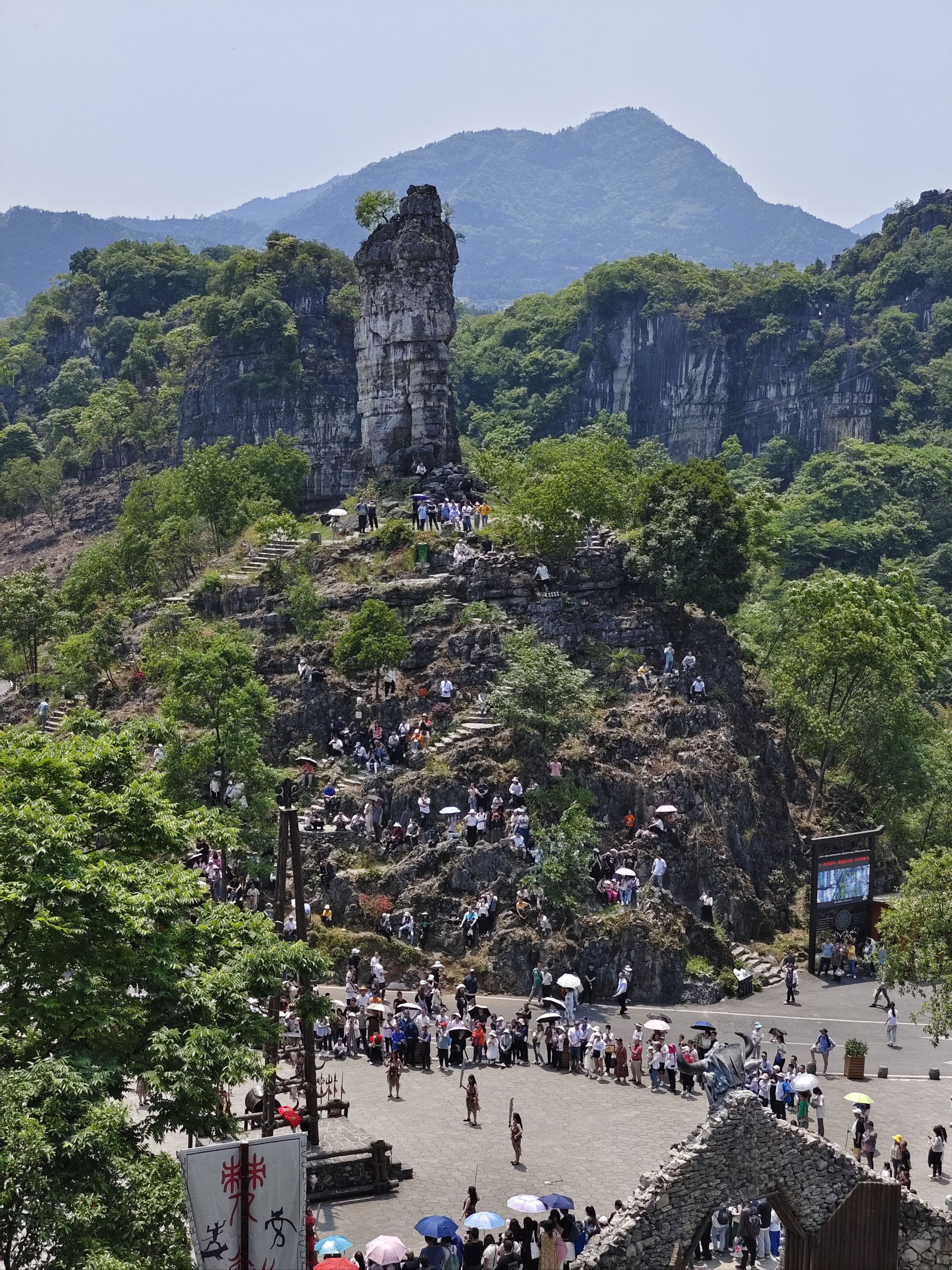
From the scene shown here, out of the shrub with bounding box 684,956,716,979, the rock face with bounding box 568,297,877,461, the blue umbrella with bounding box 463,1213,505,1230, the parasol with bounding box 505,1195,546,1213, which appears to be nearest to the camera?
the blue umbrella with bounding box 463,1213,505,1230

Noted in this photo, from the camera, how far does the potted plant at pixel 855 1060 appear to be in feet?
109

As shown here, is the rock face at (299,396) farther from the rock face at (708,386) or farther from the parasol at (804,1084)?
the parasol at (804,1084)

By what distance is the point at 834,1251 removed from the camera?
21562mm

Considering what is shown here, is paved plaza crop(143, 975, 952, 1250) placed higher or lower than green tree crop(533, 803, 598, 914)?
lower

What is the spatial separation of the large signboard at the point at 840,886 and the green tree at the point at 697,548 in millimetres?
12181

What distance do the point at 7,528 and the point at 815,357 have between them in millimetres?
Answer: 64361

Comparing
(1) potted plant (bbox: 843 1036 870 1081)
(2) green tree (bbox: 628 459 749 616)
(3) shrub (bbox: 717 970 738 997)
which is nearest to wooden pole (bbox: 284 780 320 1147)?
(1) potted plant (bbox: 843 1036 870 1081)

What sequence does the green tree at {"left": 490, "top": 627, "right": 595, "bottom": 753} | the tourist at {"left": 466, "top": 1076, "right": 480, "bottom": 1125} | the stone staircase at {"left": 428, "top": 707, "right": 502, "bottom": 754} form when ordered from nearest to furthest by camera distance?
1. the tourist at {"left": 466, "top": 1076, "right": 480, "bottom": 1125}
2. the green tree at {"left": 490, "top": 627, "right": 595, "bottom": 753}
3. the stone staircase at {"left": 428, "top": 707, "right": 502, "bottom": 754}

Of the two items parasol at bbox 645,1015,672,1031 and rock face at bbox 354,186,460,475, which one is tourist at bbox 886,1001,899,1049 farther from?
rock face at bbox 354,186,460,475

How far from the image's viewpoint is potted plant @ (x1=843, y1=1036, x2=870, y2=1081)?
1305 inches

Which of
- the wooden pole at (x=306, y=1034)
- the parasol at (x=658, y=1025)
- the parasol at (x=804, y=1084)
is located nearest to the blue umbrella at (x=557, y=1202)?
the wooden pole at (x=306, y=1034)

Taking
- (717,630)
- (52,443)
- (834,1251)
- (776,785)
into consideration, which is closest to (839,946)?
(776,785)

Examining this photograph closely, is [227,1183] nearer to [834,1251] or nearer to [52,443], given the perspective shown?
[834,1251]

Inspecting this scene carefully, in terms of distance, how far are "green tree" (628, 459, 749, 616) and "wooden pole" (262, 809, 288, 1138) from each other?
934 inches
